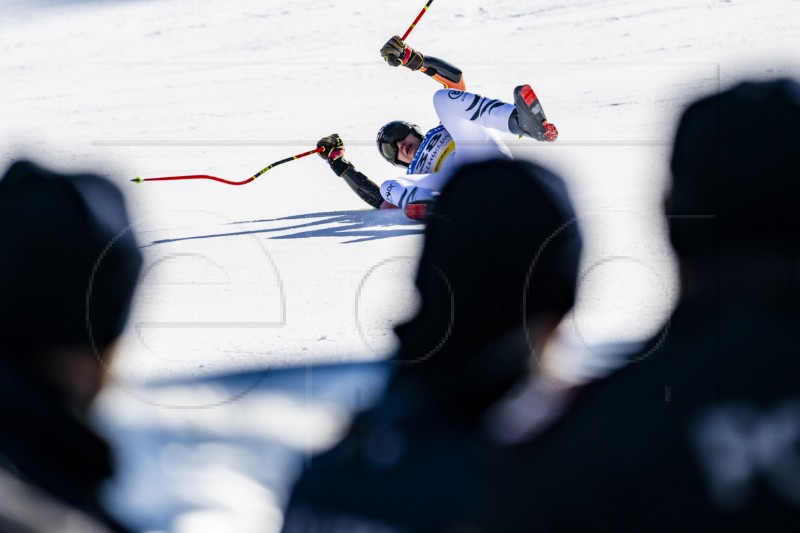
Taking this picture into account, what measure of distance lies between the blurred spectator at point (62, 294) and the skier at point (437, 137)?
2045 mm

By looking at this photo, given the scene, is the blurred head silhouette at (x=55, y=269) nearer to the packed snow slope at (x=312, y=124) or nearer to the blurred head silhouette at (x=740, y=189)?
the packed snow slope at (x=312, y=124)

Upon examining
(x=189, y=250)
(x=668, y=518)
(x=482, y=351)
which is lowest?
(x=189, y=250)

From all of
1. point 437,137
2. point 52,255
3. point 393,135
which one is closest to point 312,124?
point 393,135

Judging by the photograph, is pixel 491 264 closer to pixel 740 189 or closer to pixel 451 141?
pixel 740 189

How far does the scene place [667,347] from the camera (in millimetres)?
1647

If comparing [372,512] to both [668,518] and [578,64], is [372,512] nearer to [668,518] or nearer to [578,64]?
[668,518]

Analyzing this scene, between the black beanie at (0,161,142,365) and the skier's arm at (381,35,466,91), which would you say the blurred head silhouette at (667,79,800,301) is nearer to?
the black beanie at (0,161,142,365)

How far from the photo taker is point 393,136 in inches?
190

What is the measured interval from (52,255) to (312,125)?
5.08 metres

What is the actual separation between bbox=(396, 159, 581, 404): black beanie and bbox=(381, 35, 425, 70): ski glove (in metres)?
2.92

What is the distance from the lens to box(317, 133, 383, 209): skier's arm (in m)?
4.73

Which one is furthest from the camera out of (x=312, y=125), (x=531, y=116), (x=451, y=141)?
(x=312, y=125)

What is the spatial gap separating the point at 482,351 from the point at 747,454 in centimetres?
61

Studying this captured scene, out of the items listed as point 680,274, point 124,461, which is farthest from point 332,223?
point 680,274
